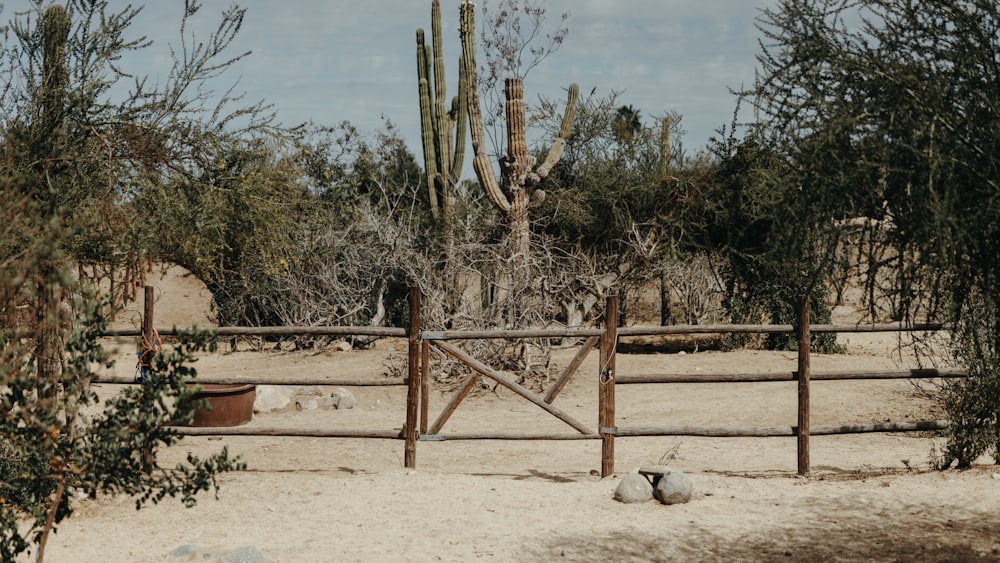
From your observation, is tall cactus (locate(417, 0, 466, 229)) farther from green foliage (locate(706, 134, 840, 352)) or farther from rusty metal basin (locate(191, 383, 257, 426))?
rusty metal basin (locate(191, 383, 257, 426))

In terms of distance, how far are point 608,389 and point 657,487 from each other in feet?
3.59

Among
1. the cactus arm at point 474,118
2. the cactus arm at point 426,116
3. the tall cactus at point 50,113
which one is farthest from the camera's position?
the cactus arm at point 426,116

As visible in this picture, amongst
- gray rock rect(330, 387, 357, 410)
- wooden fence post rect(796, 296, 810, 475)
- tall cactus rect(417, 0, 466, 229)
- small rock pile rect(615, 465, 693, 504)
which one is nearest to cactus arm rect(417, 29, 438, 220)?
tall cactus rect(417, 0, 466, 229)

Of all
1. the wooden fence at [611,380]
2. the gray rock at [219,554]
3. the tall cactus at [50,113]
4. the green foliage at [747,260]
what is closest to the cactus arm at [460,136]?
the green foliage at [747,260]

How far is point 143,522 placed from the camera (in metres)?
7.01

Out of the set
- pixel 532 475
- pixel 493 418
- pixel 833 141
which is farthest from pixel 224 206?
pixel 833 141

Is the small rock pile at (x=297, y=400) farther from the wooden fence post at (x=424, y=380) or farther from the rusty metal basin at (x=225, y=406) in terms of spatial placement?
the wooden fence post at (x=424, y=380)

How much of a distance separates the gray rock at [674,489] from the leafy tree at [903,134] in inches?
94.7

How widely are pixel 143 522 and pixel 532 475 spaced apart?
3.26 metres

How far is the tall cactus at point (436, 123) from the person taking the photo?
766 inches

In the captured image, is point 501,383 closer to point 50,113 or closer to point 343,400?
point 50,113

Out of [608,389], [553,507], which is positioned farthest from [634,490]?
[608,389]

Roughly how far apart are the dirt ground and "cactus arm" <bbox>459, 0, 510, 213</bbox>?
251 inches

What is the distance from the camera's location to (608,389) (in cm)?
829
